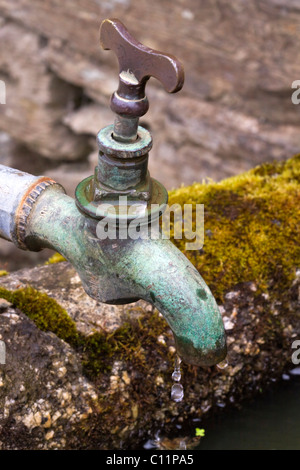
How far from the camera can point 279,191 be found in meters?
1.55

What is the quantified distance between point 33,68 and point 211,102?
1479mm

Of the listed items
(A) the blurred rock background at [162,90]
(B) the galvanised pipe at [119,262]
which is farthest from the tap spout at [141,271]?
(A) the blurred rock background at [162,90]

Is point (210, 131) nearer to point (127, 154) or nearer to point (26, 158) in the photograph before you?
point (26, 158)

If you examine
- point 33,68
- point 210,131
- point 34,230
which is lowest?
point 34,230

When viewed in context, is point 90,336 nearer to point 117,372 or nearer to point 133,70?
point 117,372

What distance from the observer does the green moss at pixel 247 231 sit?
1.35 meters

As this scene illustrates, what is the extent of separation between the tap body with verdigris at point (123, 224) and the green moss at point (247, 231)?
1.21ft

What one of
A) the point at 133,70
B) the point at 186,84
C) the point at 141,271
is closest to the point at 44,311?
the point at 141,271

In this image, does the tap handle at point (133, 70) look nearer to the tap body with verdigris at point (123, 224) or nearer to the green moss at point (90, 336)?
the tap body with verdigris at point (123, 224)

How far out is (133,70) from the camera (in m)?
0.83

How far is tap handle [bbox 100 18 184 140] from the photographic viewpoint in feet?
2.60

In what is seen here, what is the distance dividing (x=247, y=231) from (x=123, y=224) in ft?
1.92

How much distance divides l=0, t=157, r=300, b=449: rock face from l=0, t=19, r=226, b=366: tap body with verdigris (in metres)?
0.19
